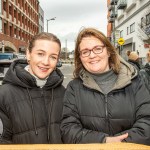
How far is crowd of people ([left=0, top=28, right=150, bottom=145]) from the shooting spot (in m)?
2.26

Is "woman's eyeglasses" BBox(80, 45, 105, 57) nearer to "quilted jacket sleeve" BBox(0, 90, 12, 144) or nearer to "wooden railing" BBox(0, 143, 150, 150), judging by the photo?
"quilted jacket sleeve" BBox(0, 90, 12, 144)

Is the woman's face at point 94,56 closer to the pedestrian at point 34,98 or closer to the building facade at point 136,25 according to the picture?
the pedestrian at point 34,98

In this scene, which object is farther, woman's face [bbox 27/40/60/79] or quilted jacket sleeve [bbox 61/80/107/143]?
woman's face [bbox 27/40/60/79]

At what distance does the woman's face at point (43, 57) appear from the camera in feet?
8.04

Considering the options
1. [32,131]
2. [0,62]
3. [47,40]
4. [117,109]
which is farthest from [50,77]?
[0,62]

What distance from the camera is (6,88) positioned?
239 centimetres

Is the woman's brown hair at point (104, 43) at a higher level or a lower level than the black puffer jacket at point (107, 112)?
higher

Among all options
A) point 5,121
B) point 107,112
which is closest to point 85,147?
point 107,112

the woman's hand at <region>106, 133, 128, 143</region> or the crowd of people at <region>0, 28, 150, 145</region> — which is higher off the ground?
the crowd of people at <region>0, 28, 150, 145</region>

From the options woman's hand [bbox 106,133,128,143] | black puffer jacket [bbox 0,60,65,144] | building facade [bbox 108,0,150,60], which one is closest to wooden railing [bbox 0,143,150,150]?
woman's hand [bbox 106,133,128,143]

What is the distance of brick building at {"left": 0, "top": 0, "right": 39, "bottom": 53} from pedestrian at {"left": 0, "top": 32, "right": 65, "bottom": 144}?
26.3 metres

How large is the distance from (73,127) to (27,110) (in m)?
0.41

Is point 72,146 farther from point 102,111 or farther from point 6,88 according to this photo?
point 6,88

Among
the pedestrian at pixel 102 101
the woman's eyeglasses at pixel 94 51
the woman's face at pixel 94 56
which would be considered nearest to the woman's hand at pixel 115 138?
the pedestrian at pixel 102 101
